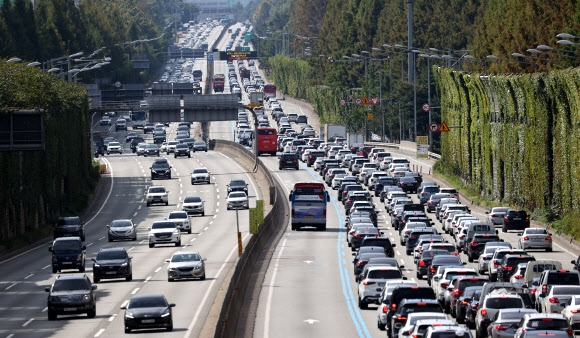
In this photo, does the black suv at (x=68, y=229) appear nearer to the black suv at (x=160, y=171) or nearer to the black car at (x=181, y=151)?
the black suv at (x=160, y=171)

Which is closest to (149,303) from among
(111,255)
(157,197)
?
(111,255)

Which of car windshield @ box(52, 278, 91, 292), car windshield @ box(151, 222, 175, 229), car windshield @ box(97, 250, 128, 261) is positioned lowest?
car windshield @ box(151, 222, 175, 229)

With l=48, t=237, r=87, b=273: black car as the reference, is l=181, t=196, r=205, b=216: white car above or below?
below

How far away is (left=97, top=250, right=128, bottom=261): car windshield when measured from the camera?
62.3m

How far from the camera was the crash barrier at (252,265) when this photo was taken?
43034mm

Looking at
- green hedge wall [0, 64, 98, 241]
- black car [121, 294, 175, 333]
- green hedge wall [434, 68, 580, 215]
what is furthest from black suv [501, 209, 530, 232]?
black car [121, 294, 175, 333]

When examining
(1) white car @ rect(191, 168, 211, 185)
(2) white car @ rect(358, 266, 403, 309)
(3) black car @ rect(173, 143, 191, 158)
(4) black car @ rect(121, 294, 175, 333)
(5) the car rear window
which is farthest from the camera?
(3) black car @ rect(173, 143, 191, 158)

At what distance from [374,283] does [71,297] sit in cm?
1066

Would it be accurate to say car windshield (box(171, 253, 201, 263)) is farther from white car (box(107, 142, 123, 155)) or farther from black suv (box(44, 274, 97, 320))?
white car (box(107, 142, 123, 155))

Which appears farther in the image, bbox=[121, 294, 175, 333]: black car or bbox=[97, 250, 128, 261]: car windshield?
bbox=[97, 250, 128, 261]: car windshield

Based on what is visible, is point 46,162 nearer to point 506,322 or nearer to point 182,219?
point 182,219

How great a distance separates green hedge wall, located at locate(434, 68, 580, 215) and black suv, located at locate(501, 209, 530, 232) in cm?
273

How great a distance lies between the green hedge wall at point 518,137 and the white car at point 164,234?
76.0 ft

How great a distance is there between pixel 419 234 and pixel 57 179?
4535 centimetres
